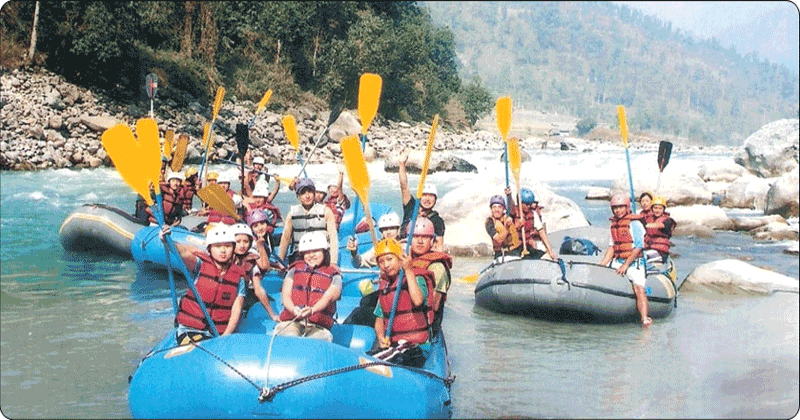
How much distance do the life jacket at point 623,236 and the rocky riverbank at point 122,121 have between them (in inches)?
280

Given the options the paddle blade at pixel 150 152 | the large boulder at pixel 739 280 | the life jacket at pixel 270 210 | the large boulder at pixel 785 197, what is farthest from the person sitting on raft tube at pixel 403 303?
the large boulder at pixel 785 197

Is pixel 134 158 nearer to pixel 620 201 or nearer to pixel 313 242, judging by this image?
pixel 313 242

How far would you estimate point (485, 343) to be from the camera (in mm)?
6223

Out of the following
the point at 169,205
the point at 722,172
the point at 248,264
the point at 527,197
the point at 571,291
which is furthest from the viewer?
the point at 722,172

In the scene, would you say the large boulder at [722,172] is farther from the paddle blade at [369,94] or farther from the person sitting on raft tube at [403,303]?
the person sitting on raft tube at [403,303]

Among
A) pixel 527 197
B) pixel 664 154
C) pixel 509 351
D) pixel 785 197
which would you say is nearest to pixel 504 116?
pixel 527 197

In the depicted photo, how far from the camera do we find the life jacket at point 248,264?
4.80 meters

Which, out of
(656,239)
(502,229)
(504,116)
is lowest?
(656,239)

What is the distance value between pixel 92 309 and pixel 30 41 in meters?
16.3

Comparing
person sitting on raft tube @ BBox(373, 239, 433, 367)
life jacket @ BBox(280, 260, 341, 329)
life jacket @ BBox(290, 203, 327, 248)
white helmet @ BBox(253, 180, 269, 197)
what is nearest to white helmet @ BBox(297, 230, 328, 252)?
life jacket @ BBox(280, 260, 341, 329)

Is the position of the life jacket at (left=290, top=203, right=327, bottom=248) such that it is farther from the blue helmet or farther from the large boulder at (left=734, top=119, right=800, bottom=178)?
the large boulder at (left=734, top=119, right=800, bottom=178)

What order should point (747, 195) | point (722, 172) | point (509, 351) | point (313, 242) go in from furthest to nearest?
point (722, 172), point (747, 195), point (509, 351), point (313, 242)

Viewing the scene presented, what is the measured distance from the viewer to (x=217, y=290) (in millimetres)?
4402

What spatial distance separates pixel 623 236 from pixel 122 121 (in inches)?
662
